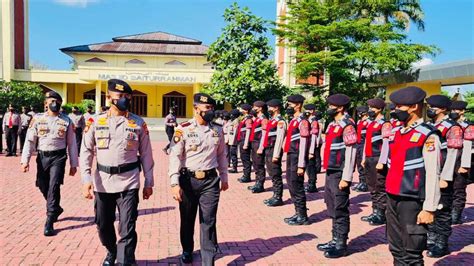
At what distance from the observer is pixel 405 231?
367 cm

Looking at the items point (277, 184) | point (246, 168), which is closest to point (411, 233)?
point (277, 184)

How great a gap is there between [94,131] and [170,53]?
32227mm

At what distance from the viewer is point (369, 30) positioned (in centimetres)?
1886

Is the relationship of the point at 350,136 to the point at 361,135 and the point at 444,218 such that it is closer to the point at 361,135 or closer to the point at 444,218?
the point at 444,218

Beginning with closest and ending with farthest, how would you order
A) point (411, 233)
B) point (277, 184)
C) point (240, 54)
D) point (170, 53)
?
point (411, 233) → point (277, 184) → point (240, 54) → point (170, 53)

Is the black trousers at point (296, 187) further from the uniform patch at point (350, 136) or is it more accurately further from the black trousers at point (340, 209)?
the uniform patch at point (350, 136)

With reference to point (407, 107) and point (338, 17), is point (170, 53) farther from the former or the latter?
point (407, 107)

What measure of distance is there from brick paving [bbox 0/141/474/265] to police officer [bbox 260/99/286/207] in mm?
268

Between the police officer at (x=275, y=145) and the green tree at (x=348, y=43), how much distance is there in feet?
37.0

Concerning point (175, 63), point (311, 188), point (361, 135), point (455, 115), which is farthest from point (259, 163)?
point (175, 63)

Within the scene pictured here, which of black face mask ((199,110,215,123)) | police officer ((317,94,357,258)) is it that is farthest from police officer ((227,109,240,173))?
black face mask ((199,110,215,123))

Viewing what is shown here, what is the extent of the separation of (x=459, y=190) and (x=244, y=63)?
11170mm

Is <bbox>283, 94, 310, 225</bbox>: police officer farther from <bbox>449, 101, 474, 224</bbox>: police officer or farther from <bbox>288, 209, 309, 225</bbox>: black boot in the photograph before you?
<bbox>449, 101, 474, 224</bbox>: police officer

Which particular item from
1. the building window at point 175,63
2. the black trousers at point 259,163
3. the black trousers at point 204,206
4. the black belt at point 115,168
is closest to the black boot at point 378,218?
the black trousers at point 259,163
